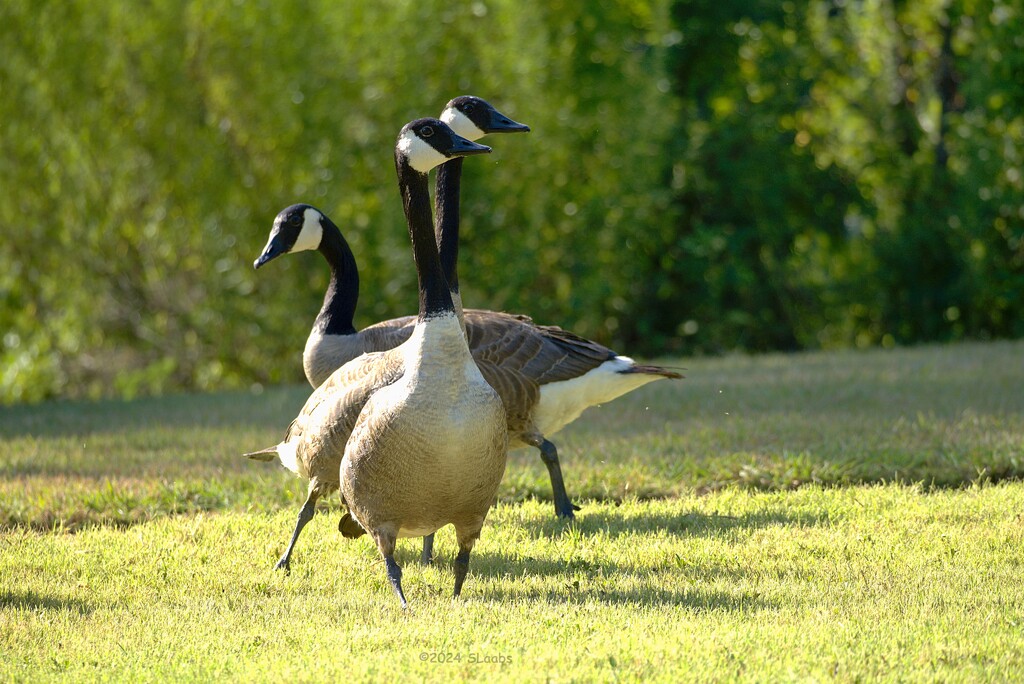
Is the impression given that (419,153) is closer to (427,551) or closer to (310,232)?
(427,551)

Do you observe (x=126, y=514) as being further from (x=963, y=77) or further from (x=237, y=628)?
(x=963, y=77)

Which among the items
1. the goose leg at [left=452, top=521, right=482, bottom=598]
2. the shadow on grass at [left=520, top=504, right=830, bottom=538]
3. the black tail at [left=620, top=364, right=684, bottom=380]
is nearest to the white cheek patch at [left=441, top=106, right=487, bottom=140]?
the black tail at [left=620, top=364, right=684, bottom=380]

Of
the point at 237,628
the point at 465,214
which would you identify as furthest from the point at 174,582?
the point at 465,214

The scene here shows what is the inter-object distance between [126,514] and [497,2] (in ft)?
24.7

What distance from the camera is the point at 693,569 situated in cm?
558

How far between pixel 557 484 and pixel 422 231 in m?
2.08

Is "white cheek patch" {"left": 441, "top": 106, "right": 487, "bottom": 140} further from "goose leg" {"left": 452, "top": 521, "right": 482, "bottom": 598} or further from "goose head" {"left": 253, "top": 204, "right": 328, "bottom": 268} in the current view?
"goose leg" {"left": 452, "top": 521, "right": 482, "bottom": 598}

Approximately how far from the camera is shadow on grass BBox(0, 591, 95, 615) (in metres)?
5.14

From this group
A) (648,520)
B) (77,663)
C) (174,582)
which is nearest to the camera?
(77,663)

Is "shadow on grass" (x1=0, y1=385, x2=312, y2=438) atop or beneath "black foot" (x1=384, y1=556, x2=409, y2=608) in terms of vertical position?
beneath

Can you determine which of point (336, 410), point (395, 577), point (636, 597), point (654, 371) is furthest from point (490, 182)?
point (636, 597)

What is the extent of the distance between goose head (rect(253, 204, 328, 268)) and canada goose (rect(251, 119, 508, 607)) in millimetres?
2932

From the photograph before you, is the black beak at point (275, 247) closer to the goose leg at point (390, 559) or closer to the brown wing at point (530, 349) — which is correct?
the brown wing at point (530, 349)

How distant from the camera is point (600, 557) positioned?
584 cm
